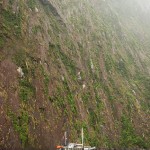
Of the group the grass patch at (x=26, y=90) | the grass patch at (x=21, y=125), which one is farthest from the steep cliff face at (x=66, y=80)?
the grass patch at (x=26, y=90)

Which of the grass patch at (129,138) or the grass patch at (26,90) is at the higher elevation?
the grass patch at (26,90)

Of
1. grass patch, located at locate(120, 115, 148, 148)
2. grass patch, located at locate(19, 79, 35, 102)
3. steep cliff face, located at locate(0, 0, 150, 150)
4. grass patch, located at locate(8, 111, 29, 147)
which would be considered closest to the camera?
grass patch, located at locate(8, 111, 29, 147)

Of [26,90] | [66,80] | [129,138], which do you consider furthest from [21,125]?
[129,138]

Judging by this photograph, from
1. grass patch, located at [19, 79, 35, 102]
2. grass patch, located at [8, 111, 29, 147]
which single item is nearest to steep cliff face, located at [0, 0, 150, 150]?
→ grass patch, located at [8, 111, 29, 147]

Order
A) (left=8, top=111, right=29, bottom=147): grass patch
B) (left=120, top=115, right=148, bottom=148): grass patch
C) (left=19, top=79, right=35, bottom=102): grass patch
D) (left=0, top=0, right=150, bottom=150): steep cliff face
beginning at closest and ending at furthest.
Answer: (left=8, top=111, right=29, bottom=147): grass patch, (left=0, top=0, right=150, bottom=150): steep cliff face, (left=19, top=79, right=35, bottom=102): grass patch, (left=120, top=115, right=148, bottom=148): grass patch

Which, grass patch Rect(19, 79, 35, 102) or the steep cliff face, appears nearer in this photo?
the steep cliff face

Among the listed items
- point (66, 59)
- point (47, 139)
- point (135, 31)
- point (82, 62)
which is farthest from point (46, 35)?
point (135, 31)

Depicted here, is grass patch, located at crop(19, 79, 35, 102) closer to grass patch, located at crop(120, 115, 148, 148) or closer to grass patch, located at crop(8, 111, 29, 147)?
grass patch, located at crop(8, 111, 29, 147)

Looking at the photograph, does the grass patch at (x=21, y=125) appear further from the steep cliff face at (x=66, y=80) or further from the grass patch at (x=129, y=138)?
the grass patch at (x=129, y=138)
